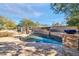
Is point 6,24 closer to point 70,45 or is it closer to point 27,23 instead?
point 27,23

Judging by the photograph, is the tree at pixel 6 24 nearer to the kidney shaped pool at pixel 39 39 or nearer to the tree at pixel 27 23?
the tree at pixel 27 23

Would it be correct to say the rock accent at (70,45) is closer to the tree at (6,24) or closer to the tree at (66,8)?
the tree at (66,8)

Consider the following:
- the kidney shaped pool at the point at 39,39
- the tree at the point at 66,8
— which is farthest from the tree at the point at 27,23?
the tree at the point at 66,8

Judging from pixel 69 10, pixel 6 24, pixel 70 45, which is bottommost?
pixel 70 45

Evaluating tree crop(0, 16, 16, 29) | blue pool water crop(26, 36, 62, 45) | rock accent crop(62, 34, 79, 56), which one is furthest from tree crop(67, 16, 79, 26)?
tree crop(0, 16, 16, 29)

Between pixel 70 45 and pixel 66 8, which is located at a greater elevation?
pixel 66 8

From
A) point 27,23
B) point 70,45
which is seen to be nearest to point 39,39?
point 27,23

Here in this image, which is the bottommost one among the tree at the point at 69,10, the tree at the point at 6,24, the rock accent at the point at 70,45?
the rock accent at the point at 70,45

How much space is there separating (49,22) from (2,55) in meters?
0.52

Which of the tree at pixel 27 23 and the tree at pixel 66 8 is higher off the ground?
the tree at pixel 66 8

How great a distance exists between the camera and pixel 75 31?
1.89m

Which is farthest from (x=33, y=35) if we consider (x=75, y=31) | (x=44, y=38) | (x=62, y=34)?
(x=75, y=31)

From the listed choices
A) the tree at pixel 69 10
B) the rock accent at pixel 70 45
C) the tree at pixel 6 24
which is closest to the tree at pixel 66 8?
the tree at pixel 69 10

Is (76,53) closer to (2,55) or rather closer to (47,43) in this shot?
(47,43)
